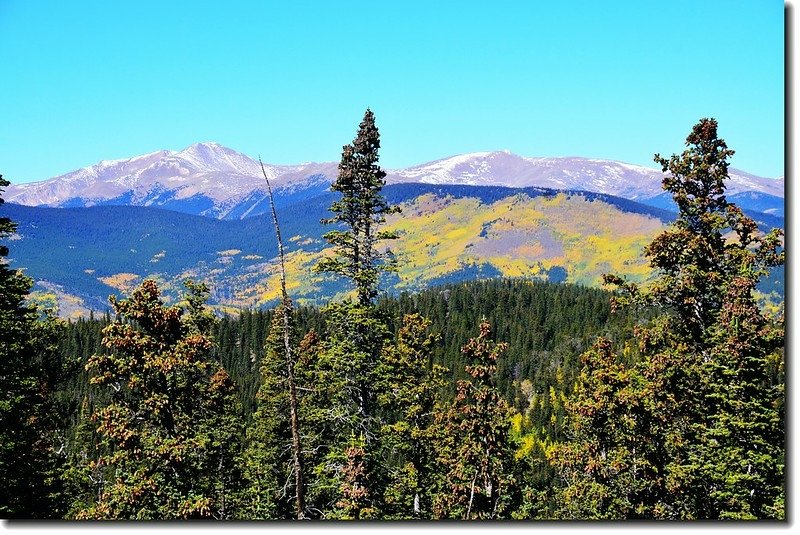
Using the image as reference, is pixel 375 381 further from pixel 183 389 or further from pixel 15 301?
pixel 15 301

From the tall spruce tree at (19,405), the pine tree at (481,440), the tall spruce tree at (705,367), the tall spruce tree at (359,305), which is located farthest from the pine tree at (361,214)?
the tall spruce tree at (19,405)

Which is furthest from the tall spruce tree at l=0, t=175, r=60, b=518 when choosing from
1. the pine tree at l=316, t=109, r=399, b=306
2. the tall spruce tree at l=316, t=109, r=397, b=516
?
the pine tree at l=316, t=109, r=399, b=306

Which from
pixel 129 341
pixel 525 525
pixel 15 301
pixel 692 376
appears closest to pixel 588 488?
pixel 692 376

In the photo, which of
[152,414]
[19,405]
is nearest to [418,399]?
[152,414]

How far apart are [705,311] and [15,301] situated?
21.5 meters

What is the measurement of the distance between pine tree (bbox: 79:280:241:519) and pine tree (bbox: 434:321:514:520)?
27.5ft

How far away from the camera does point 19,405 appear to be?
20.3 meters

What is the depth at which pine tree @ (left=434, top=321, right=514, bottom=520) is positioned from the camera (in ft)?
71.1

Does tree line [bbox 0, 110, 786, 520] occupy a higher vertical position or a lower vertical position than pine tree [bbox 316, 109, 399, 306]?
lower

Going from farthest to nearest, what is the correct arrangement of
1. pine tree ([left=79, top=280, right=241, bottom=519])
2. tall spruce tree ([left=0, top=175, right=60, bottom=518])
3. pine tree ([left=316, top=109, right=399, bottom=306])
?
pine tree ([left=316, top=109, right=399, bottom=306]) → tall spruce tree ([left=0, top=175, right=60, bottom=518]) → pine tree ([left=79, top=280, right=241, bottom=519])

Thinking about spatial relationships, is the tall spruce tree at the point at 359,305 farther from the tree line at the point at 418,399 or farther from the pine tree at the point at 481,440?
the pine tree at the point at 481,440

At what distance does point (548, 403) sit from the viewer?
130625mm

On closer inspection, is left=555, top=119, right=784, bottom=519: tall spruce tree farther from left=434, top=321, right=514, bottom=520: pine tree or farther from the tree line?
left=434, top=321, right=514, bottom=520: pine tree

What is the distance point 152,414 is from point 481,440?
10.6 metres
